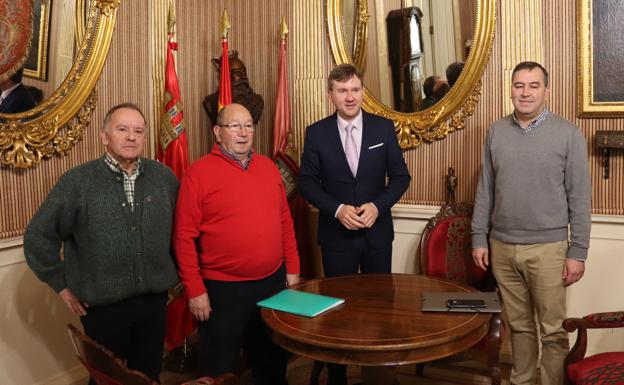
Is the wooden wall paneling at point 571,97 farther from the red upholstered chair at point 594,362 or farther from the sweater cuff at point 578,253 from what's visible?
the red upholstered chair at point 594,362

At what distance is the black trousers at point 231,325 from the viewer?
7.25 ft

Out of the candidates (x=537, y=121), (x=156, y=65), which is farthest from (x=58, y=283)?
(x=537, y=121)

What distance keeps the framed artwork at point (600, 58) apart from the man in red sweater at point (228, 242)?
1.62m

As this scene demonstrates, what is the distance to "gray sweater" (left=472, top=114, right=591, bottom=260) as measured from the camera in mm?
2395

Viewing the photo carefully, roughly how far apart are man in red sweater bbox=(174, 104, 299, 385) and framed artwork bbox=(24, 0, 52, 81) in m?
0.88

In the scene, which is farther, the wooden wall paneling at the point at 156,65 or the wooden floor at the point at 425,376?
the wooden wall paneling at the point at 156,65

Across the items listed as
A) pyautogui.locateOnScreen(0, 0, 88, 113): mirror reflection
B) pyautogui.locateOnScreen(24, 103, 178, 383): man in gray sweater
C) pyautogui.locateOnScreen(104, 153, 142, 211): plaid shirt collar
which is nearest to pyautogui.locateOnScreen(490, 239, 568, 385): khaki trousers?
pyautogui.locateOnScreen(24, 103, 178, 383): man in gray sweater

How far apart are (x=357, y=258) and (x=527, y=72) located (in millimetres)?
1051

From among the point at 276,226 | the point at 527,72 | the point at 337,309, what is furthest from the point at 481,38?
the point at 337,309

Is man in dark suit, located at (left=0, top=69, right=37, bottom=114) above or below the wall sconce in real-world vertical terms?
above

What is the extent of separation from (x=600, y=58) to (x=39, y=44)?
254 cm

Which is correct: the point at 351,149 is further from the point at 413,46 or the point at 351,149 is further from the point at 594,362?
the point at 594,362

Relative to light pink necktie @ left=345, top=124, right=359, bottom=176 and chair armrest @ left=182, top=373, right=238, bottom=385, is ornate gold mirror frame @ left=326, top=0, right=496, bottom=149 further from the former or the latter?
chair armrest @ left=182, top=373, right=238, bottom=385

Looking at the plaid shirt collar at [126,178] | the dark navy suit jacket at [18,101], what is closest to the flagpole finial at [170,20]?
the dark navy suit jacket at [18,101]
